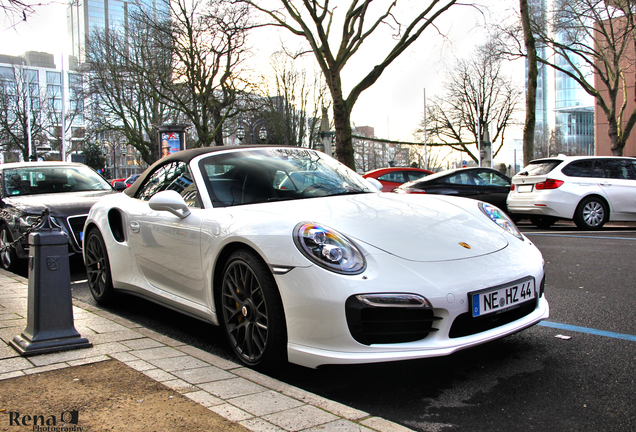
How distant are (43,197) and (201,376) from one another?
5674 mm

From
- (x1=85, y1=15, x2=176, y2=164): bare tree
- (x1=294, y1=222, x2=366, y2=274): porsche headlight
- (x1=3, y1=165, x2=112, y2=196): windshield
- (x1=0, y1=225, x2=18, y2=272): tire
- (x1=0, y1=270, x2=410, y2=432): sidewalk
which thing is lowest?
(x1=0, y1=270, x2=410, y2=432): sidewalk

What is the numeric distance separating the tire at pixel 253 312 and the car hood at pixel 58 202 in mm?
4192

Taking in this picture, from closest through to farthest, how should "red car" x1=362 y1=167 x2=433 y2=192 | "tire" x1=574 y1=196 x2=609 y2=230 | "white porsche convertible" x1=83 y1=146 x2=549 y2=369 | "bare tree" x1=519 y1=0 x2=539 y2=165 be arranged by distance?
"white porsche convertible" x1=83 y1=146 x2=549 y2=369 → "tire" x1=574 y1=196 x2=609 y2=230 → "bare tree" x1=519 y1=0 x2=539 y2=165 → "red car" x1=362 y1=167 x2=433 y2=192

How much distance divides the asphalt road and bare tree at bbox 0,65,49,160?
156 ft

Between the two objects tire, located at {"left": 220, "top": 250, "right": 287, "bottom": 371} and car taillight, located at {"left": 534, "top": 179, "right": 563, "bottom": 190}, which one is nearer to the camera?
tire, located at {"left": 220, "top": 250, "right": 287, "bottom": 371}

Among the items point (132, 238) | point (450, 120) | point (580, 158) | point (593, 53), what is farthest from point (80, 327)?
point (450, 120)

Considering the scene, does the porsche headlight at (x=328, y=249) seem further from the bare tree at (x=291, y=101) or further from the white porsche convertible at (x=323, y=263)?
the bare tree at (x=291, y=101)

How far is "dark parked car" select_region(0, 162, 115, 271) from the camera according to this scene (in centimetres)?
673

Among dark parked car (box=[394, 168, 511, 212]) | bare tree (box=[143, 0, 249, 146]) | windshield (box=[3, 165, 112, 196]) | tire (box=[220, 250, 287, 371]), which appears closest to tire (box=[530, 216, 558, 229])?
dark parked car (box=[394, 168, 511, 212])

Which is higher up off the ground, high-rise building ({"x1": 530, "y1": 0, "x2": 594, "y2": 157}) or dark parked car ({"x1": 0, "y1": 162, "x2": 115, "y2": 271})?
high-rise building ({"x1": 530, "y1": 0, "x2": 594, "y2": 157})

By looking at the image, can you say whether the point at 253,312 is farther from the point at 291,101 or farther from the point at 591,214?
the point at 291,101

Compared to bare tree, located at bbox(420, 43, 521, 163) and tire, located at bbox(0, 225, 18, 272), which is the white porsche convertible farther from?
bare tree, located at bbox(420, 43, 521, 163)

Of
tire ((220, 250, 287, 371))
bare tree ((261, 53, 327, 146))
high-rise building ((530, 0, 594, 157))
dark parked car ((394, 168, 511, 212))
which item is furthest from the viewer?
high-rise building ((530, 0, 594, 157))

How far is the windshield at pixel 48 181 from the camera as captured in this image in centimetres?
787
